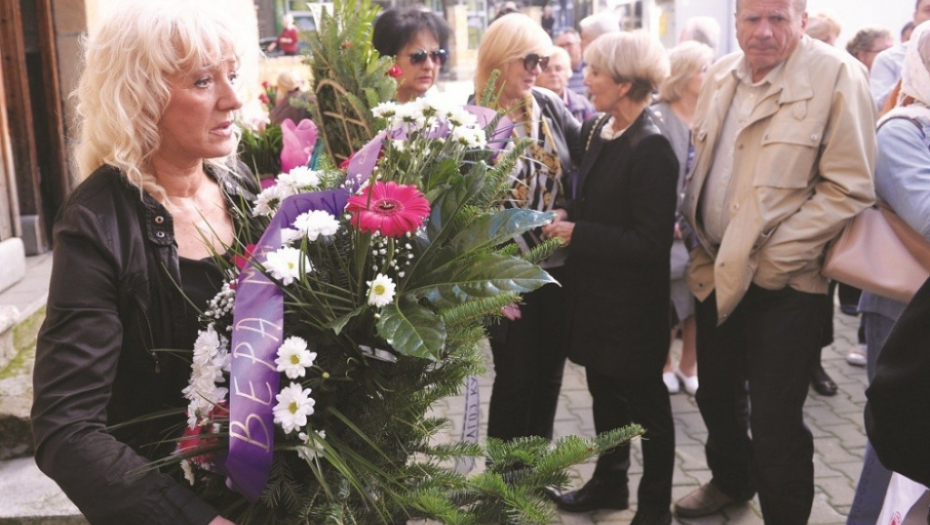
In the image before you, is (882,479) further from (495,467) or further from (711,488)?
(495,467)

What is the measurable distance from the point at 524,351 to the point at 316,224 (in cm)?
234

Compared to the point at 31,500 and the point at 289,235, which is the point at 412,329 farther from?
the point at 31,500

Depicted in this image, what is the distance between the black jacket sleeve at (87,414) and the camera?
1552mm

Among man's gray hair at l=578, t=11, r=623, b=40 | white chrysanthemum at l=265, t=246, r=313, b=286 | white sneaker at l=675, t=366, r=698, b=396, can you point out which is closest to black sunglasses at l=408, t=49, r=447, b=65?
white chrysanthemum at l=265, t=246, r=313, b=286

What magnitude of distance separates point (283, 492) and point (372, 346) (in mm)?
297

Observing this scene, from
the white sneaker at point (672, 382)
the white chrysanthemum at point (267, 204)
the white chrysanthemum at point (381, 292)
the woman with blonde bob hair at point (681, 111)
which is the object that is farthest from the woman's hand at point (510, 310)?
the white sneaker at point (672, 382)

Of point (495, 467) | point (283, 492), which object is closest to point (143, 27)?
point (283, 492)

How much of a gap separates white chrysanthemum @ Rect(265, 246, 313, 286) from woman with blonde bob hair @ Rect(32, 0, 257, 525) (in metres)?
0.19

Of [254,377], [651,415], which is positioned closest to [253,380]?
[254,377]

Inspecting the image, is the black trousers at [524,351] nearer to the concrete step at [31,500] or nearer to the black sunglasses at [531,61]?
the black sunglasses at [531,61]

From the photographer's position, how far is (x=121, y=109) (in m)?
1.79

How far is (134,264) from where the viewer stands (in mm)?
1717

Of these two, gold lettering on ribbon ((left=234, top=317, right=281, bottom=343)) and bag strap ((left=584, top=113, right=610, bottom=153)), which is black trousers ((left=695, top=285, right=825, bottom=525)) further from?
gold lettering on ribbon ((left=234, top=317, right=281, bottom=343))

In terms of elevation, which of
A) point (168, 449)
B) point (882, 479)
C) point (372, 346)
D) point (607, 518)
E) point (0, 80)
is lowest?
point (607, 518)
